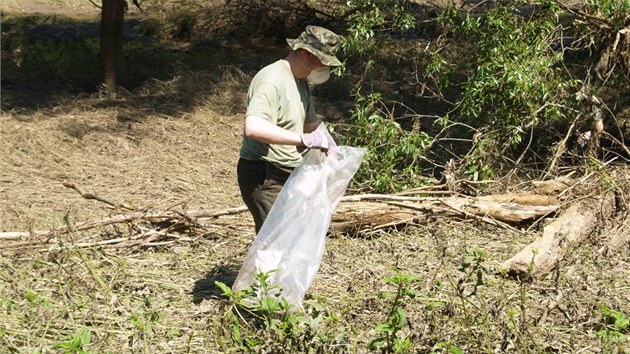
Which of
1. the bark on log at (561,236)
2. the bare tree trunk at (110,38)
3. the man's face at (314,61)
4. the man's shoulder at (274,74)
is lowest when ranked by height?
the bare tree trunk at (110,38)

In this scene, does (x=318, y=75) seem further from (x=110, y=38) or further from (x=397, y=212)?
(x=110, y=38)

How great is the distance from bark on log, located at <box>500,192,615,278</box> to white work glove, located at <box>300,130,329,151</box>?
1421 millimetres

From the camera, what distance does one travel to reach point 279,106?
4.74 m

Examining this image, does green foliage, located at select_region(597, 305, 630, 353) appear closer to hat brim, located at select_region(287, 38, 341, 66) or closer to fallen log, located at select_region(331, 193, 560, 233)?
hat brim, located at select_region(287, 38, 341, 66)

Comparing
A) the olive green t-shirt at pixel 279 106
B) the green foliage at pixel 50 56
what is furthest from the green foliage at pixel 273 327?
the green foliage at pixel 50 56

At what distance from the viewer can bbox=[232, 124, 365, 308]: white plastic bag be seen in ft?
16.0

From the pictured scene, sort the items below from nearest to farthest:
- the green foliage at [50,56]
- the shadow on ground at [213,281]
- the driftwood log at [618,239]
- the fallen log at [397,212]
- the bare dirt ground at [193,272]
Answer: the bare dirt ground at [193,272] < the shadow on ground at [213,281] < the driftwood log at [618,239] < the fallen log at [397,212] < the green foliage at [50,56]

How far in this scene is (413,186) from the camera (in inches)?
295

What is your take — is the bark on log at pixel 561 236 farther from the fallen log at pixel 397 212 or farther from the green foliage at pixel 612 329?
the green foliage at pixel 612 329

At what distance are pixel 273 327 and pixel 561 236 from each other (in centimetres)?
259

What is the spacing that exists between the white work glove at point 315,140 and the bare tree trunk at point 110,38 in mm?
6506

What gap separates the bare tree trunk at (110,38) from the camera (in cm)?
1077

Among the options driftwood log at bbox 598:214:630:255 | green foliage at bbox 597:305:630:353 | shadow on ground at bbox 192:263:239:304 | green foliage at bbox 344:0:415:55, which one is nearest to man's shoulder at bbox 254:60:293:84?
shadow on ground at bbox 192:263:239:304

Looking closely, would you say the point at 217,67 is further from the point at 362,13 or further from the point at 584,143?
the point at 584,143
